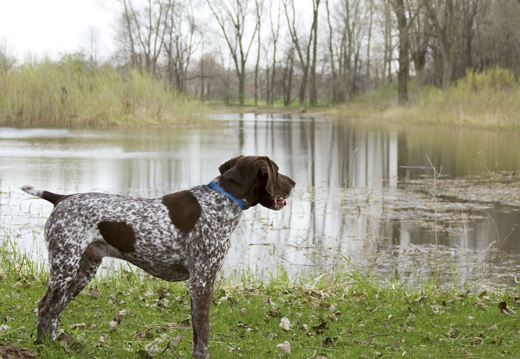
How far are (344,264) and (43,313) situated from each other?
170 inches

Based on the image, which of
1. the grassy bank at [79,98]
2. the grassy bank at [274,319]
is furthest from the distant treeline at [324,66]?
the grassy bank at [274,319]

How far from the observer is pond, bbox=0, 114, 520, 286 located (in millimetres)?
7965

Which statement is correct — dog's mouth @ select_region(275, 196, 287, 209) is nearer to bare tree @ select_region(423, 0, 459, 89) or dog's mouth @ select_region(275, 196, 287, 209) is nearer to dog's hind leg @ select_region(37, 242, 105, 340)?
dog's hind leg @ select_region(37, 242, 105, 340)

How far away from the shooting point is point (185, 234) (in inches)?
171

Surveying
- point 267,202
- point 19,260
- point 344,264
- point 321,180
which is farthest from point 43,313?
point 321,180

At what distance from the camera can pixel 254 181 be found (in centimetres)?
456

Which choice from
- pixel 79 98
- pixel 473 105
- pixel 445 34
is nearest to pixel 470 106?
pixel 473 105

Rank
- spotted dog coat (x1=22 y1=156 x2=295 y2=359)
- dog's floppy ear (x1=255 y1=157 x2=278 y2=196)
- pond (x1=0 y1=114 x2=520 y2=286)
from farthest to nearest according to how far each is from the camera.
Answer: pond (x1=0 y1=114 x2=520 y2=286), dog's floppy ear (x1=255 y1=157 x2=278 y2=196), spotted dog coat (x1=22 y1=156 x2=295 y2=359)

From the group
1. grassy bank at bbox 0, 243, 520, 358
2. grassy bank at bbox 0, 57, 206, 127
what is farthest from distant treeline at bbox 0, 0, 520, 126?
grassy bank at bbox 0, 243, 520, 358

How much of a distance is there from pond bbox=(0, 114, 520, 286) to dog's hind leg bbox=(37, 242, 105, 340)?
2824mm

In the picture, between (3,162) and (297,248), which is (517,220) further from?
(3,162)

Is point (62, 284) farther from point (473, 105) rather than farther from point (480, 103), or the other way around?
point (473, 105)

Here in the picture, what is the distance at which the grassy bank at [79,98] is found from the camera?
2600 centimetres

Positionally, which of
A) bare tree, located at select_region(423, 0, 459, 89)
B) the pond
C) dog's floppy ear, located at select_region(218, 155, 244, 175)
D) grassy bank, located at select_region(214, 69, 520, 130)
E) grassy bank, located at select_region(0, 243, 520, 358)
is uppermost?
bare tree, located at select_region(423, 0, 459, 89)
